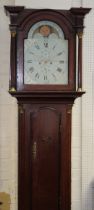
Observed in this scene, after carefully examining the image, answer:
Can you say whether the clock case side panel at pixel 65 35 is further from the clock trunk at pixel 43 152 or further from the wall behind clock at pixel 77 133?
the wall behind clock at pixel 77 133

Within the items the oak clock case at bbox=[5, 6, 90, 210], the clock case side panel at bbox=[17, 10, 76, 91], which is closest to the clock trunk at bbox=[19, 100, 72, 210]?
the oak clock case at bbox=[5, 6, 90, 210]

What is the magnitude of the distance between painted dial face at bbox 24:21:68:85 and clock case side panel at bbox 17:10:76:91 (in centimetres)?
2

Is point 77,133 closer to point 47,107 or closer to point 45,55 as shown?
point 47,107

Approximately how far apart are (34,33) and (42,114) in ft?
1.55

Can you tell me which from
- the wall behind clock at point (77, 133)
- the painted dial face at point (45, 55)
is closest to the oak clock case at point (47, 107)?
the painted dial face at point (45, 55)

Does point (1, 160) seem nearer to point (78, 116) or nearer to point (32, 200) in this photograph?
point (32, 200)

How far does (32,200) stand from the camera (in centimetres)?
188

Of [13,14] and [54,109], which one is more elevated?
[13,14]

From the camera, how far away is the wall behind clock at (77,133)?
2.12 metres

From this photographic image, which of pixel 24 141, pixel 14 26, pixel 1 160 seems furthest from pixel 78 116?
pixel 14 26

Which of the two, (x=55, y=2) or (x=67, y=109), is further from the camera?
(x=55, y=2)

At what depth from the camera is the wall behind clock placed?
212 centimetres

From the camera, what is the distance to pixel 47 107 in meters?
1.87

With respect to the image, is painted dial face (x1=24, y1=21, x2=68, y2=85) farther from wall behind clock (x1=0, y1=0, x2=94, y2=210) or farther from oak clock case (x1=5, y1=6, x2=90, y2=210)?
wall behind clock (x1=0, y1=0, x2=94, y2=210)
